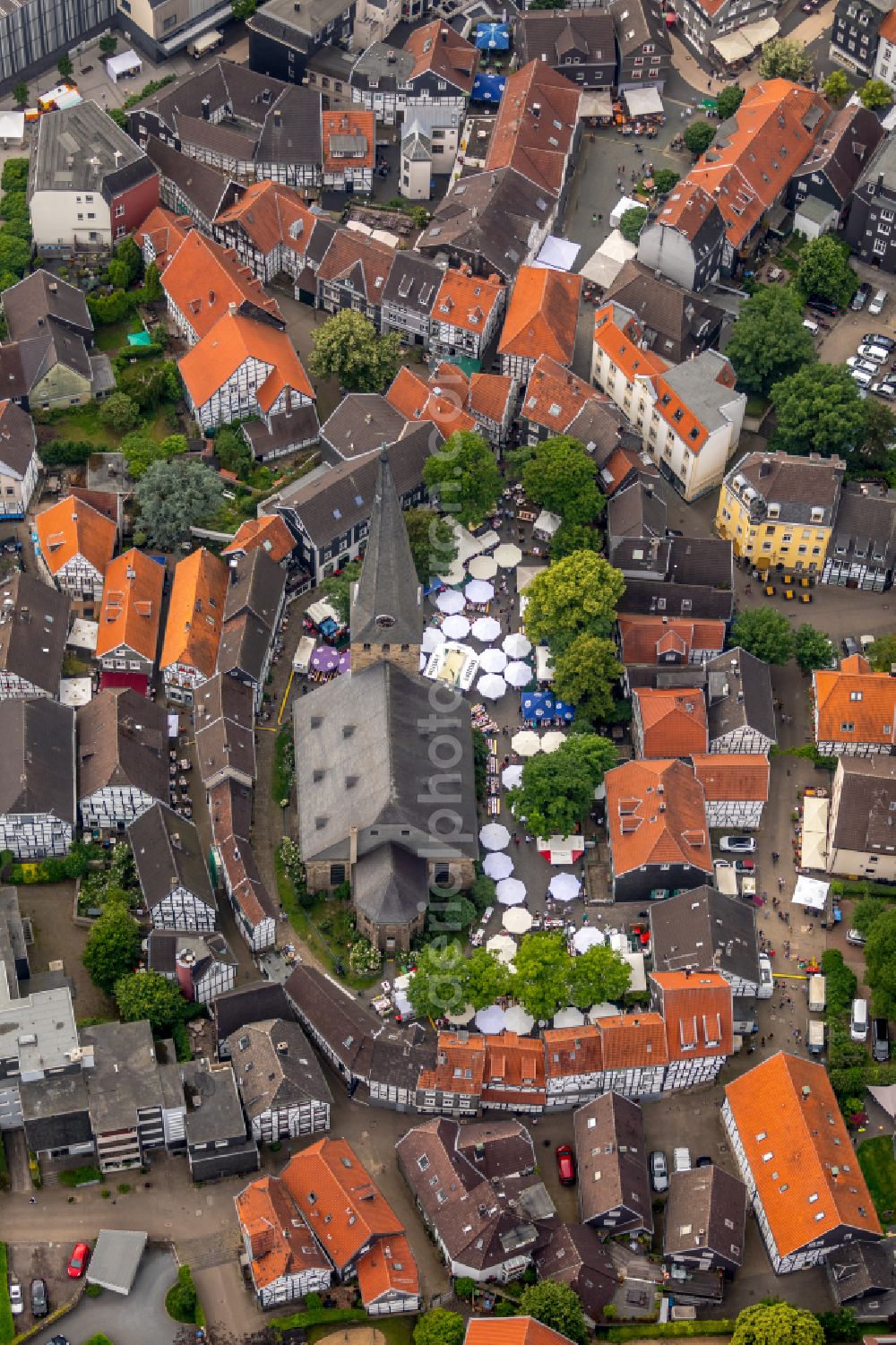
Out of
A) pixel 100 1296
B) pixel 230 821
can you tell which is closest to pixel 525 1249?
pixel 100 1296

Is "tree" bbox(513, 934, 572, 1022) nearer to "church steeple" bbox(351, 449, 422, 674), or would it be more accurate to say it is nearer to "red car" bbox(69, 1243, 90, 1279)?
"church steeple" bbox(351, 449, 422, 674)

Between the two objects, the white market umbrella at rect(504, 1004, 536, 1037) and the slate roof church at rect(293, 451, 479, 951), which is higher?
the slate roof church at rect(293, 451, 479, 951)

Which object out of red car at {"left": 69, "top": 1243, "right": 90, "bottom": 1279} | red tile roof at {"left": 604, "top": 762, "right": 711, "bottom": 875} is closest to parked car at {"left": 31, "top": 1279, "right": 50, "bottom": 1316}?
red car at {"left": 69, "top": 1243, "right": 90, "bottom": 1279}

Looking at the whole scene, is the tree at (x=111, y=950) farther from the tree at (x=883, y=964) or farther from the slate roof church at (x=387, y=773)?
the tree at (x=883, y=964)

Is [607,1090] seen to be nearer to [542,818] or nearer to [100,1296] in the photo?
[542,818]

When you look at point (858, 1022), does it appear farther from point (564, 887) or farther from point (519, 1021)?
point (519, 1021)
